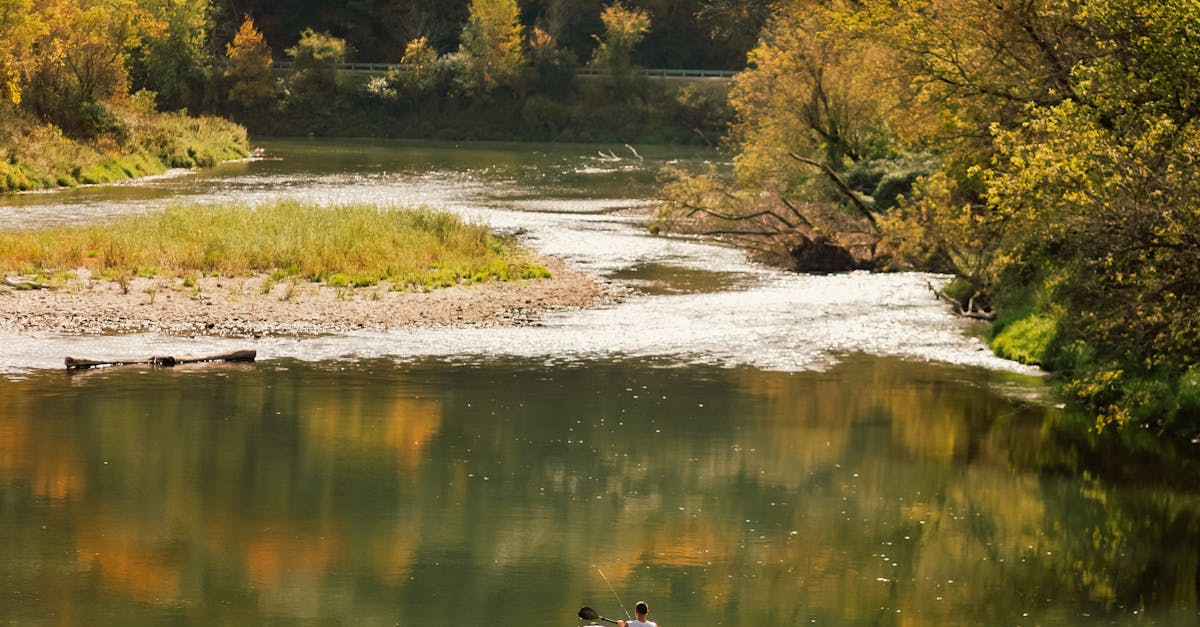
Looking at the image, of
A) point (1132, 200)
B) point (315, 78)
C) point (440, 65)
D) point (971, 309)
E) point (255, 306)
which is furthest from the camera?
point (315, 78)

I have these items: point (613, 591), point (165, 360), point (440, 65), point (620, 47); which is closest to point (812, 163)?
point (165, 360)

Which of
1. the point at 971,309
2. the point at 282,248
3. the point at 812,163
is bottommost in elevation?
the point at 282,248

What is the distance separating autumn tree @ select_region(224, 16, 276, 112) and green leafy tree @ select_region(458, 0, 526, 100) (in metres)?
16.0

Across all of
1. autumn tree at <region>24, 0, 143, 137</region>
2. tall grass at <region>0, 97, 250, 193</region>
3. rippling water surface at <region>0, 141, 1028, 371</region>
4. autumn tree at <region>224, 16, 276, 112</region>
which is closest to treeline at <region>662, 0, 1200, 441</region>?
rippling water surface at <region>0, 141, 1028, 371</region>

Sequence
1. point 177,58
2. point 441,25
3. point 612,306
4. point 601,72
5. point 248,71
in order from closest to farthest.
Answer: point 612,306 < point 177,58 < point 248,71 < point 601,72 < point 441,25

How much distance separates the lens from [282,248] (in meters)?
46.0

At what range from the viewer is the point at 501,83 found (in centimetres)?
13112

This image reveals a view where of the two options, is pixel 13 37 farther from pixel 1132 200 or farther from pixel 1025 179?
pixel 1132 200

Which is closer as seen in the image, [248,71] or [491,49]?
[248,71]

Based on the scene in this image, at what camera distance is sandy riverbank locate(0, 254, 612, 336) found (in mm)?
37875

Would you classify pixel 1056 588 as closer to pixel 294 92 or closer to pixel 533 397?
pixel 533 397

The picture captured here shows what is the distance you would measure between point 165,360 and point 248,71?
99056mm

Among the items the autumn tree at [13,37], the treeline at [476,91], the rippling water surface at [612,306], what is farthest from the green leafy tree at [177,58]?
the autumn tree at [13,37]

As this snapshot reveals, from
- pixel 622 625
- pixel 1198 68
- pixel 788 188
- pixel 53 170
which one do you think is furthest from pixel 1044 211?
pixel 53 170
